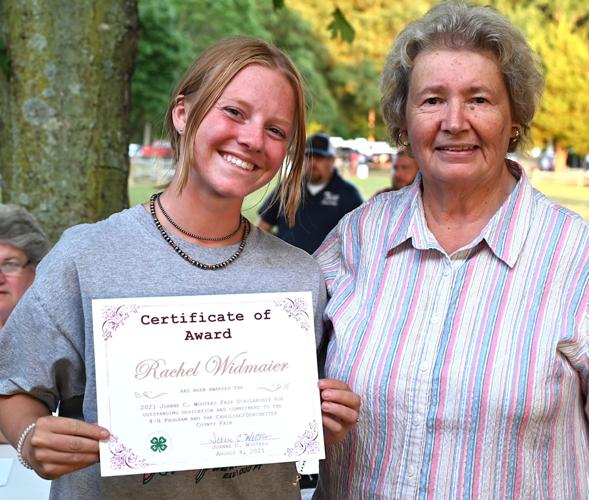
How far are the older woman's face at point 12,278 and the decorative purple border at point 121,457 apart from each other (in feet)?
6.06

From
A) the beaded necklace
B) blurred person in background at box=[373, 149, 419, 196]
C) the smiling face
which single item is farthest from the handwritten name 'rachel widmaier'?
blurred person in background at box=[373, 149, 419, 196]

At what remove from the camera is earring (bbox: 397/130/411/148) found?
257 centimetres

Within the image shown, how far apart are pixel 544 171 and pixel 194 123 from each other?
140 ft

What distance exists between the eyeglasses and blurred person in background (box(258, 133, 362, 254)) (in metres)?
3.89

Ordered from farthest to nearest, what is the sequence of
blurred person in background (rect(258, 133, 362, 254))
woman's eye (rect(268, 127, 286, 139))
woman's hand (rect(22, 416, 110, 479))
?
blurred person in background (rect(258, 133, 362, 254)) → woman's eye (rect(268, 127, 286, 139)) → woman's hand (rect(22, 416, 110, 479))

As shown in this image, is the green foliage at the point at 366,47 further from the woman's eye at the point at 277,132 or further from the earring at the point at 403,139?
the woman's eye at the point at 277,132

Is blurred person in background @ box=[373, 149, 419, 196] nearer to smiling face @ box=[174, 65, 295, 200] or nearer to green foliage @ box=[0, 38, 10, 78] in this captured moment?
green foliage @ box=[0, 38, 10, 78]

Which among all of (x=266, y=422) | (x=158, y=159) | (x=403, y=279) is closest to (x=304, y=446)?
(x=266, y=422)

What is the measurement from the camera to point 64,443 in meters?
1.67

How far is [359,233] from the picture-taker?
2.47m

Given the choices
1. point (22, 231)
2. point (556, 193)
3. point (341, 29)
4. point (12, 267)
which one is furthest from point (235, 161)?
point (556, 193)

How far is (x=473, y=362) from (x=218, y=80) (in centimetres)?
95

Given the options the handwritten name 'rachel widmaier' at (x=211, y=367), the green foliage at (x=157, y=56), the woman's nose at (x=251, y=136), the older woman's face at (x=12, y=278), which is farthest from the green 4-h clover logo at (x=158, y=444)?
the green foliage at (x=157, y=56)
